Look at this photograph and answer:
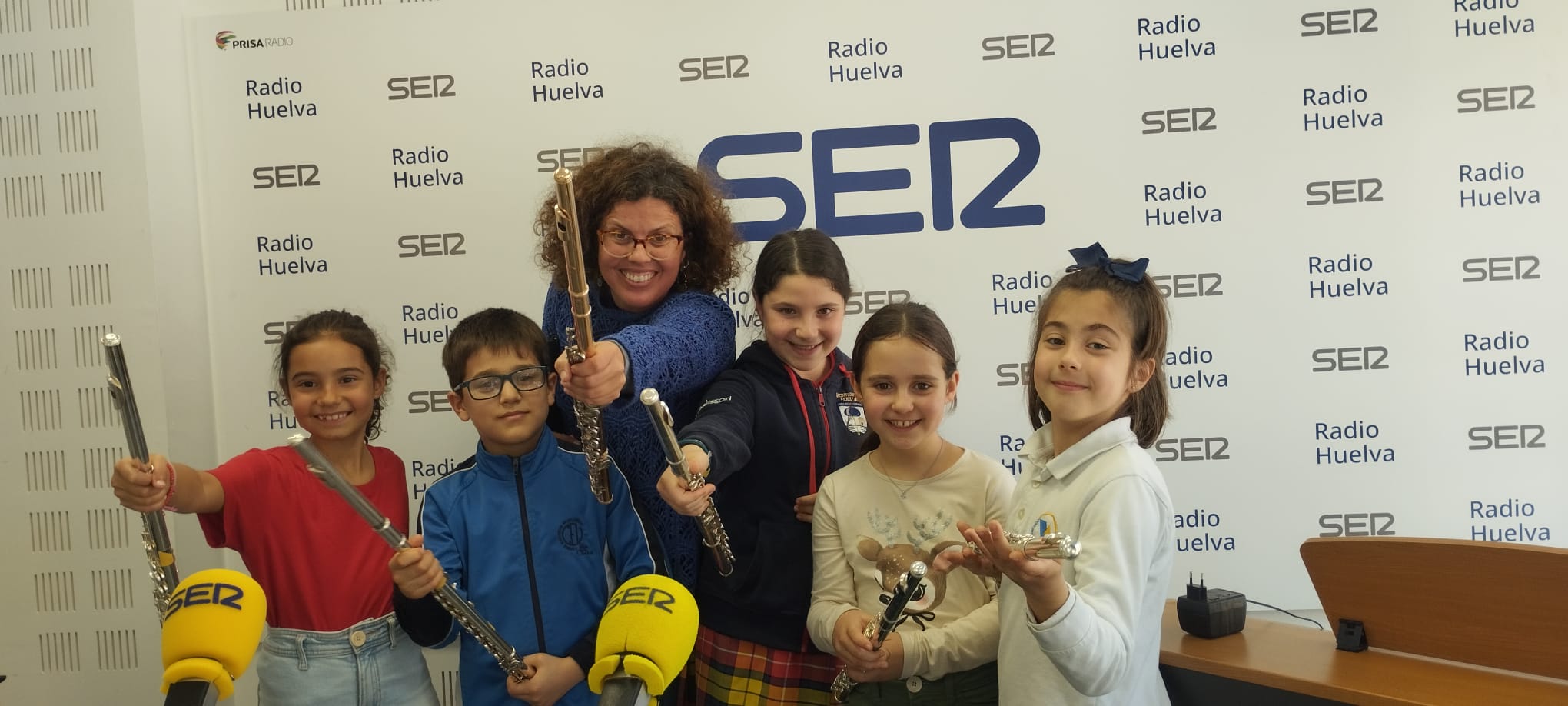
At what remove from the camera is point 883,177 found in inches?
127

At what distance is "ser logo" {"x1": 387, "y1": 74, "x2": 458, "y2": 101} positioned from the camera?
10.7ft

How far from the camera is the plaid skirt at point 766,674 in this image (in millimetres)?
2168

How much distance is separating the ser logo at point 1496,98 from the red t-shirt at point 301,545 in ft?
10.5

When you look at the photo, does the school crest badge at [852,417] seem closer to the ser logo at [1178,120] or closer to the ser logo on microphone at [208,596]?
the ser logo on microphone at [208,596]

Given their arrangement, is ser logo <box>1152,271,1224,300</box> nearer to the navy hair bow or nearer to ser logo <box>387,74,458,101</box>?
the navy hair bow

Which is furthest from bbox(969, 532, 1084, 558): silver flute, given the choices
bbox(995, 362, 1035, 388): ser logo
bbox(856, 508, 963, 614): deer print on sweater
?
bbox(995, 362, 1035, 388): ser logo

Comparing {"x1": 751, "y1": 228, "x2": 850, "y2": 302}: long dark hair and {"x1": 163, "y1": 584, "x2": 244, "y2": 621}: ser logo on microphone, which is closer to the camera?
{"x1": 163, "y1": 584, "x2": 244, "y2": 621}: ser logo on microphone

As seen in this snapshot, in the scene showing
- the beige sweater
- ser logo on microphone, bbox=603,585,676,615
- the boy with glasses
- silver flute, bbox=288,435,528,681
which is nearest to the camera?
silver flute, bbox=288,435,528,681

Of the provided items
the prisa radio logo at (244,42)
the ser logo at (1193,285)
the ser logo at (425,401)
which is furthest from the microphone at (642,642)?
the prisa radio logo at (244,42)

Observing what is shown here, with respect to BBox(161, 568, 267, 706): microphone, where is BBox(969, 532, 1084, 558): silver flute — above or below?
above

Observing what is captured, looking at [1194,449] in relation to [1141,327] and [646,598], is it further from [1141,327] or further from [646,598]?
[646,598]

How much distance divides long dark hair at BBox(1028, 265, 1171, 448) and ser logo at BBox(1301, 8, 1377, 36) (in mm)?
1703

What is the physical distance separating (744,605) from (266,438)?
6.31ft

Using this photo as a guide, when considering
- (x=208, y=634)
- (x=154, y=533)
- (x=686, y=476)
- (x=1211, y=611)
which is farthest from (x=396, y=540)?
(x=1211, y=611)
